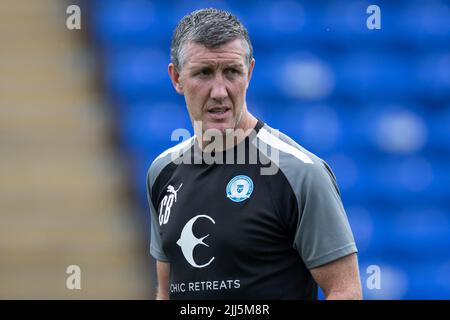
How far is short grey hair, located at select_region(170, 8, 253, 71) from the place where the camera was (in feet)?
5.58

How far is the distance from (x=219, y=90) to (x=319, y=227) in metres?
0.38

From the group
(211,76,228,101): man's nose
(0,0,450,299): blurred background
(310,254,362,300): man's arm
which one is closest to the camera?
(310,254,362,300): man's arm

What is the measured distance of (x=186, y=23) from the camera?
5.80ft

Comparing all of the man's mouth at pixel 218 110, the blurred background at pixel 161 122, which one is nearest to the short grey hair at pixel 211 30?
the man's mouth at pixel 218 110

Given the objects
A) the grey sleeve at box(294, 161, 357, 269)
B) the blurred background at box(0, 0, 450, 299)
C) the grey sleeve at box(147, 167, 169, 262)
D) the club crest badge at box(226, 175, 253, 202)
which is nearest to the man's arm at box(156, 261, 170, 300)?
the grey sleeve at box(147, 167, 169, 262)

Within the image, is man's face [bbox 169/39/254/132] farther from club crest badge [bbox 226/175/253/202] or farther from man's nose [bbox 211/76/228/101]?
club crest badge [bbox 226/175/253/202]

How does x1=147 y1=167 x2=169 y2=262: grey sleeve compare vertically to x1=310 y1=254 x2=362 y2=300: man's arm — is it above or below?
above

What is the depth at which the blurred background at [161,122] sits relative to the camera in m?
3.22

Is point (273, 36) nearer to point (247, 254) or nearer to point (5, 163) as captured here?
point (5, 163)

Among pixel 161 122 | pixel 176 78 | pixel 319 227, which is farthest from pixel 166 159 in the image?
pixel 161 122

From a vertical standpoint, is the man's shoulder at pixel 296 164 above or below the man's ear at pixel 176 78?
below

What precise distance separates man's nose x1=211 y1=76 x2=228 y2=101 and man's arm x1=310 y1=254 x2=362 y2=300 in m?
0.43

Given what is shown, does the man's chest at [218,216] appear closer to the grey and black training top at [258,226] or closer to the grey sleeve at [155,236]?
the grey and black training top at [258,226]
